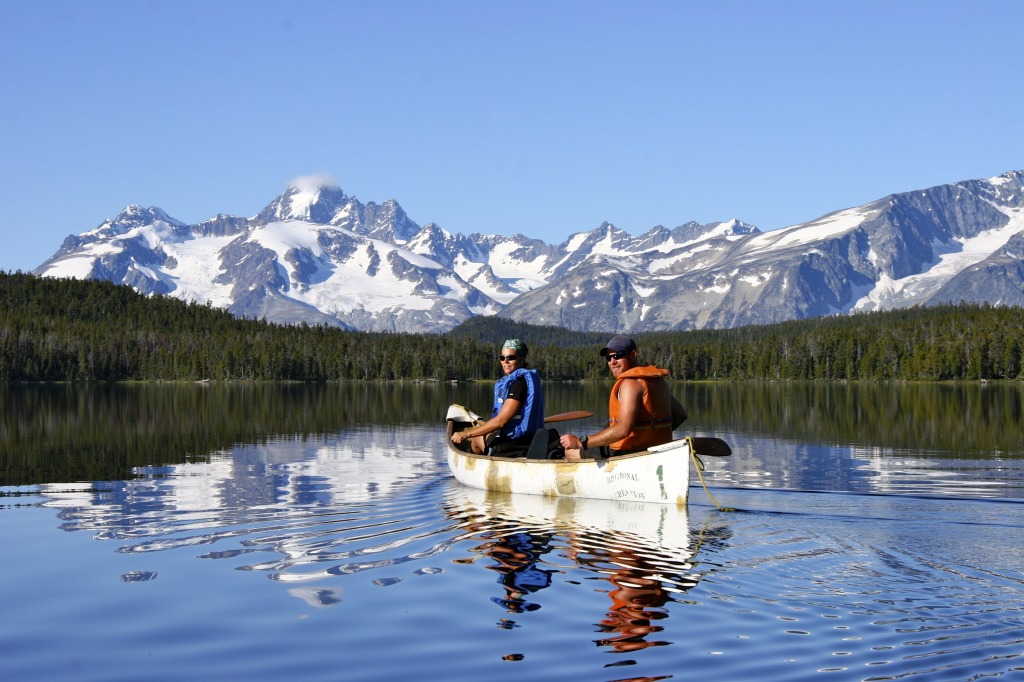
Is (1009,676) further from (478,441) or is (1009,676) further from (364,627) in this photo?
(478,441)

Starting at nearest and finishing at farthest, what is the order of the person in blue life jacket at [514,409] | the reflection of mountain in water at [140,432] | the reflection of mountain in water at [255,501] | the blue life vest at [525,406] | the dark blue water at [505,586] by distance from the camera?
the dark blue water at [505,586]
the reflection of mountain in water at [255,501]
the person in blue life jacket at [514,409]
the blue life vest at [525,406]
the reflection of mountain in water at [140,432]

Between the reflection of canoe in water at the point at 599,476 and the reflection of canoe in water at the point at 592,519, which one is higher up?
the reflection of canoe in water at the point at 599,476

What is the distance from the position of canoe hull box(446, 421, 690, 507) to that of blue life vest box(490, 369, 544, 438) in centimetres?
108

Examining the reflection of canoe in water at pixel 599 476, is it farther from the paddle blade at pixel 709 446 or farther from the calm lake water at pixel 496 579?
the paddle blade at pixel 709 446

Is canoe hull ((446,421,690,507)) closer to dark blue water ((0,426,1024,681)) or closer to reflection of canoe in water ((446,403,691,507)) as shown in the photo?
reflection of canoe in water ((446,403,691,507))

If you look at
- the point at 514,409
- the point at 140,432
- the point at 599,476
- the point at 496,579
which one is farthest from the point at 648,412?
the point at 140,432

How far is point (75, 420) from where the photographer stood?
63531 millimetres

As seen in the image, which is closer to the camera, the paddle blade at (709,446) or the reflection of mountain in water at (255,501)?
the reflection of mountain in water at (255,501)

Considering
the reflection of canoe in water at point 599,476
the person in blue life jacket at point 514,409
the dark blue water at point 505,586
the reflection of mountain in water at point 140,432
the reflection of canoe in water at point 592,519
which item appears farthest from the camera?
the reflection of mountain in water at point 140,432

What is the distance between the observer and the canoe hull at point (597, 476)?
23.3 m

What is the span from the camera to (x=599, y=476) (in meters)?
24.8

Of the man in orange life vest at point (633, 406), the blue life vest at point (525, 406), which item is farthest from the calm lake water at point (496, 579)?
the blue life vest at point (525, 406)

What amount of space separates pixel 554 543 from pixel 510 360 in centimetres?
718

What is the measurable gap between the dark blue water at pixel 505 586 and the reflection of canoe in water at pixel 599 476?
42 cm
